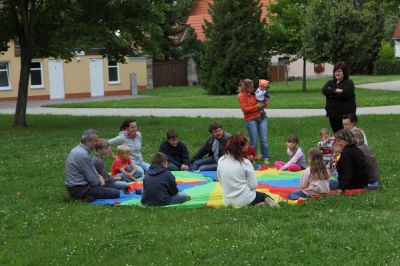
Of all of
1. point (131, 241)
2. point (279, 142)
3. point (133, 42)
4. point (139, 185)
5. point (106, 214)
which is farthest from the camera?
point (133, 42)

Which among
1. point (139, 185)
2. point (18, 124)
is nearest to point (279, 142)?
point (139, 185)

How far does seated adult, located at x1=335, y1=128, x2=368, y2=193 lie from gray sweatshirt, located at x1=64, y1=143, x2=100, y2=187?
12.2ft

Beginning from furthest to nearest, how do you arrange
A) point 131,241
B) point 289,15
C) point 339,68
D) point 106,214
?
point 289,15, point 339,68, point 106,214, point 131,241

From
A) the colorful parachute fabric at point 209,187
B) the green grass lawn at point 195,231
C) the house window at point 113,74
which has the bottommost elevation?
the colorful parachute fabric at point 209,187

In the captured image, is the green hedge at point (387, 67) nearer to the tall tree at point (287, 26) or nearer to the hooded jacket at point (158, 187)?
the tall tree at point (287, 26)

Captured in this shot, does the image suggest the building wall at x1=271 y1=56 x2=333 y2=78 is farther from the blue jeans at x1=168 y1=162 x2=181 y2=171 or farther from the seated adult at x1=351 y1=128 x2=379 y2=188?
the seated adult at x1=351 y1=128 x2=379 y2=188

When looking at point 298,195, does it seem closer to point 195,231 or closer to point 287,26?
point 195,231

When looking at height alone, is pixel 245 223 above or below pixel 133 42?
below

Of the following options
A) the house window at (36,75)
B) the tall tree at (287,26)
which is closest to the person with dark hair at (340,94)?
the tall tree at (287,26)

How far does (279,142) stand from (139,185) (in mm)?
5714

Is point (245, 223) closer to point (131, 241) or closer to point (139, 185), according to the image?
point (131, 241)

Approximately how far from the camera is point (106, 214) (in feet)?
27.0

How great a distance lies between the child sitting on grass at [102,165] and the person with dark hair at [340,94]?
4354 millimetres

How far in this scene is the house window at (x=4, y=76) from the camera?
40.5 m
